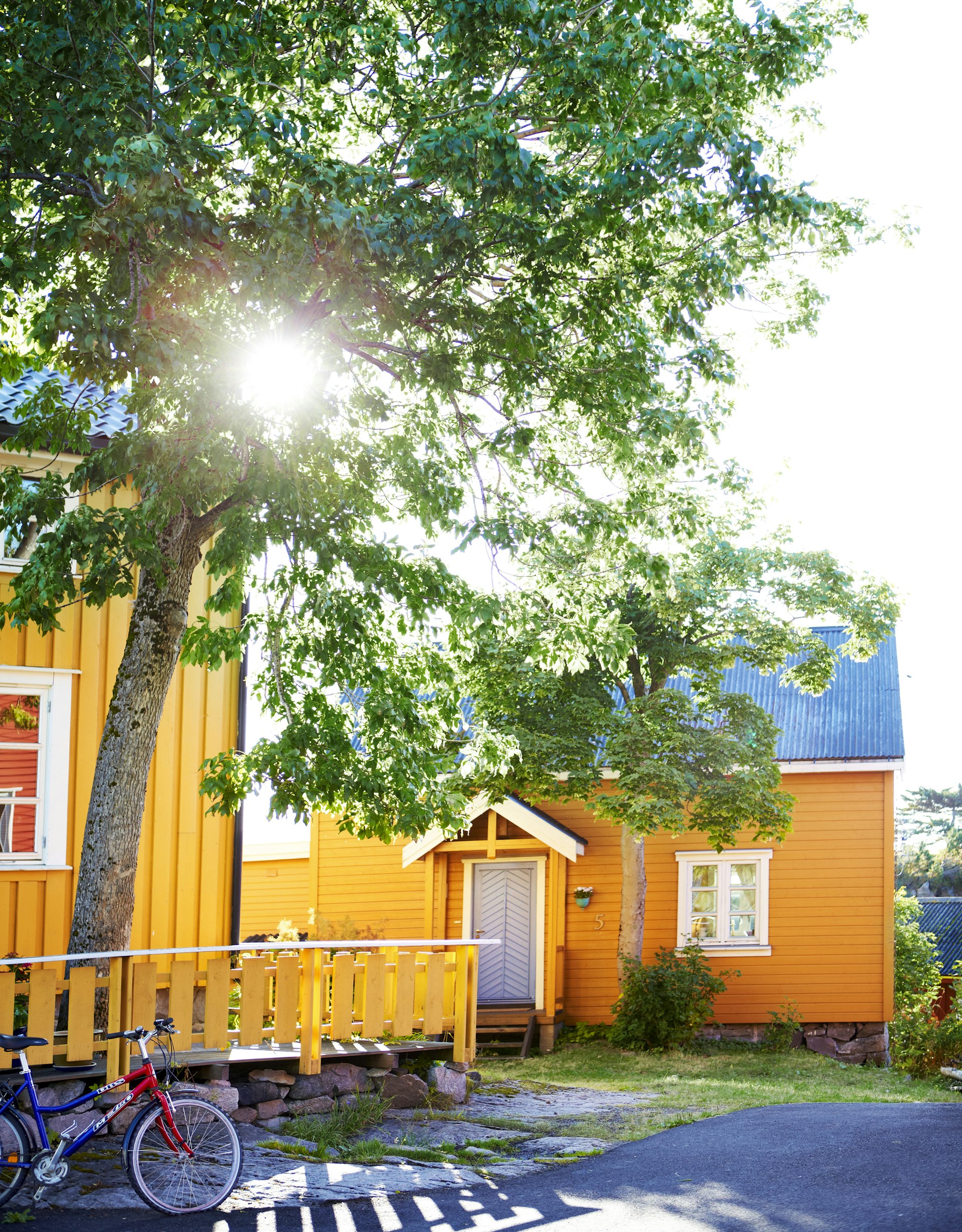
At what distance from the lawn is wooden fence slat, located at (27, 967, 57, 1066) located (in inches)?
158

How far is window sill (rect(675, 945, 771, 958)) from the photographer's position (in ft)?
61.0

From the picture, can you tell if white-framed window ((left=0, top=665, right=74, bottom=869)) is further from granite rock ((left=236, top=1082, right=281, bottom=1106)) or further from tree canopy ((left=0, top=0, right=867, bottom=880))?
granite rock ((left=236, top=1082, right=281, bottom=1106))

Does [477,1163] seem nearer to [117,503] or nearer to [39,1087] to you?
[39,1087]

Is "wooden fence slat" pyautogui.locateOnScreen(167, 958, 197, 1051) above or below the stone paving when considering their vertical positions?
above

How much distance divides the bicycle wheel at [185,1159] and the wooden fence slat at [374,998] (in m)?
3.09

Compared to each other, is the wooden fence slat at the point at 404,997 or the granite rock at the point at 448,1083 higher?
the wooden fence slat at the point at 404,997

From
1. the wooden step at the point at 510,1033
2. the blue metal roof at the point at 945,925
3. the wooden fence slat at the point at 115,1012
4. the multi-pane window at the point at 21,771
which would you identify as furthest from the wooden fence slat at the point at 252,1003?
the blue metal roof at the point at 945,925

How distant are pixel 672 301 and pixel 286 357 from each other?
2965 millimetres

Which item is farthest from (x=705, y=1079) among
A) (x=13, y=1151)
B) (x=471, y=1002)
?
(x=13, y=1151)

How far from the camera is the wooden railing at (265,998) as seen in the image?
26.2 feet

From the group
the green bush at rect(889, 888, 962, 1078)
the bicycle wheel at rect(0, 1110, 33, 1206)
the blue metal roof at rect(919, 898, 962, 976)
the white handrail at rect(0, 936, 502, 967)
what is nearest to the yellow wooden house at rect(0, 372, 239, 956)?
the white handrail at rect(0, 936, 502, 967)

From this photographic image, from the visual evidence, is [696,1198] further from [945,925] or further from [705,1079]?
[945,925]

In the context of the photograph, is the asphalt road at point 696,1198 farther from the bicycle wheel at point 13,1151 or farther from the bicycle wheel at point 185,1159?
the bicycle wheel at point 13,1151

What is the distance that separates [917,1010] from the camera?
21.7 m
